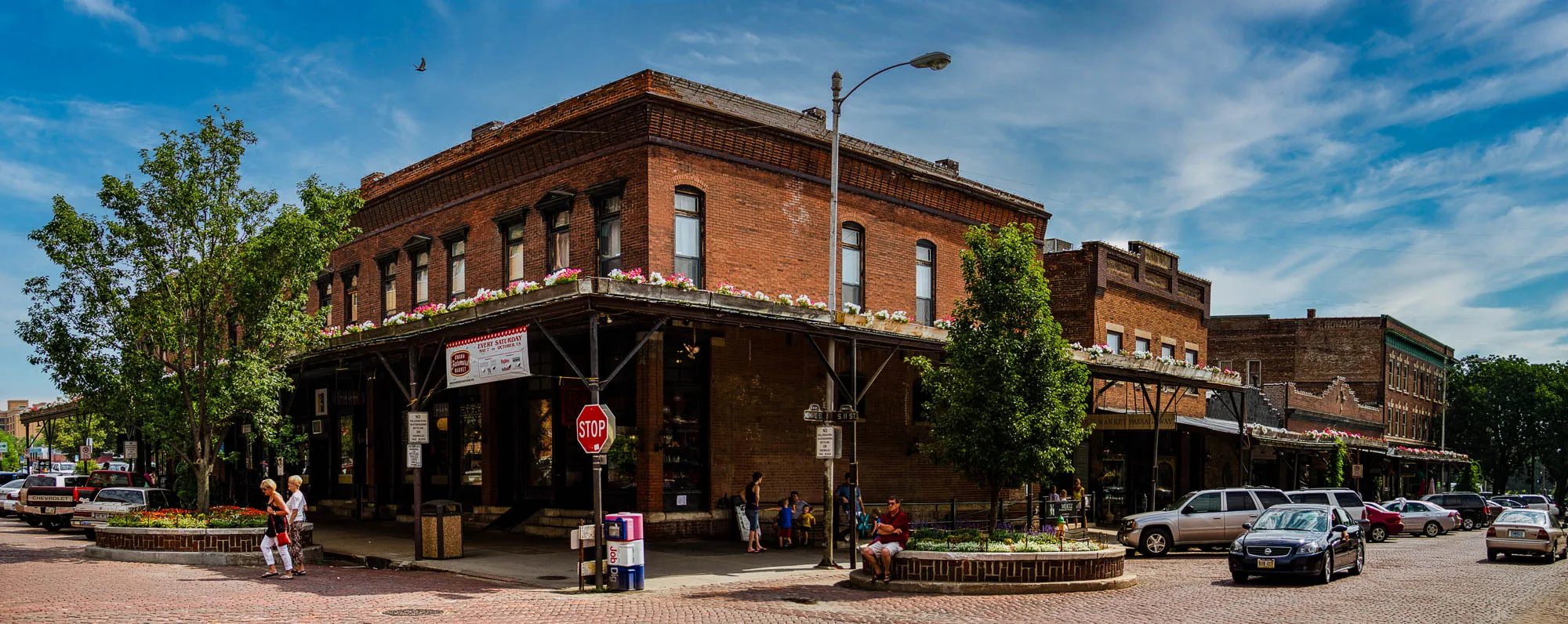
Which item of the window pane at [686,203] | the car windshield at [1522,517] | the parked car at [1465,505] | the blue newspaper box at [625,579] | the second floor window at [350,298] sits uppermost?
the window pane at [686,203]

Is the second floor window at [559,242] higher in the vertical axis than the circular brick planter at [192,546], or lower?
higher

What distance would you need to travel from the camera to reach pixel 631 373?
79.3 feet

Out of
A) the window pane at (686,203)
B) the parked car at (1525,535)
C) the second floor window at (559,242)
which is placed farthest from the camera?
the second floor window at (559,242)

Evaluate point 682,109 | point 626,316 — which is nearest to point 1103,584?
point 626,316

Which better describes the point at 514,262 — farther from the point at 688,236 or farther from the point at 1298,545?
the point at 1298,545

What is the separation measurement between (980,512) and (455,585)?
55.7 ft

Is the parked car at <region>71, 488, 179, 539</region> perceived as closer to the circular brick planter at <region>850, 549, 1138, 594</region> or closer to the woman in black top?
the woman in black top

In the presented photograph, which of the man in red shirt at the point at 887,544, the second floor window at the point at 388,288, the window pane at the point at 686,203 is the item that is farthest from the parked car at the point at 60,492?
the man in red shirt at the point at 887,544

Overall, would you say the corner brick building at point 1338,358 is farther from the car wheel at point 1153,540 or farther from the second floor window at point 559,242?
the second floor window at point 559,242

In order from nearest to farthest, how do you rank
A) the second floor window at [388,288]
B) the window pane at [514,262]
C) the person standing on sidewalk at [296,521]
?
the person standing on sidewalk at [296,521], the window pane at [514,262], the second floor window at [388,288]

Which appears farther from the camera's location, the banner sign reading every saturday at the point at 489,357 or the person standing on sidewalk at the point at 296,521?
the banner sign reading every saturday at the point at 489,357

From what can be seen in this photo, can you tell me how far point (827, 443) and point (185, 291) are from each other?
13487 mm

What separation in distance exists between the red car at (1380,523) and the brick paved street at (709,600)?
1276 cm

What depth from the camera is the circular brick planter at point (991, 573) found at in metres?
17.2
